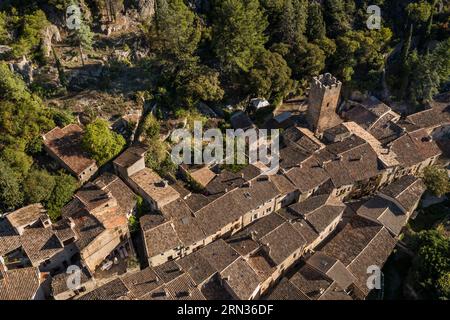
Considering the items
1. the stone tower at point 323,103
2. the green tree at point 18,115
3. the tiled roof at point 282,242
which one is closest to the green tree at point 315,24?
the stone tower at point 323,103

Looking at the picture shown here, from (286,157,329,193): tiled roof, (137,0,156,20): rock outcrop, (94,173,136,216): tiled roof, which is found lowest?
(286,157,329,193): tiled roof

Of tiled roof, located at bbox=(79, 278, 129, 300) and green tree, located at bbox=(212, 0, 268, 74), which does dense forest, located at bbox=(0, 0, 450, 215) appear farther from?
tiled roof, located at bbox=(79, 278, 129, 300)

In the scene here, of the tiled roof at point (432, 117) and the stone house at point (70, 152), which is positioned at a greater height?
the stone house at point (70, 152)

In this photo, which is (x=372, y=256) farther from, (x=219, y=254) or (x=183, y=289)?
(x=183, y=289)

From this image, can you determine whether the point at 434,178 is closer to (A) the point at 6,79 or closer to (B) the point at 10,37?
(A) the point at 6,79

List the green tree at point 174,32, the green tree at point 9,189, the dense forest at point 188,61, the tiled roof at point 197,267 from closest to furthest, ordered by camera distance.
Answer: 1. the tiled roof at point 197,267
2. the green tree at point 9,189
3. the dense forest at point 188,61
4. the green tree at point 174,32

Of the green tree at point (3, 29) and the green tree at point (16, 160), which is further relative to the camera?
the green tree at point (3, 29)

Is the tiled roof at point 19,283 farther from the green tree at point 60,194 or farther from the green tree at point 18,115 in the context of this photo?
the green tree at point 18,115

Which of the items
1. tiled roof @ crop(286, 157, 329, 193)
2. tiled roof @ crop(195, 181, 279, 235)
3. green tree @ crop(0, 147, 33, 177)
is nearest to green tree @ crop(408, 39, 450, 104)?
tiled roof @ crop(286, 157, 329, 193)
